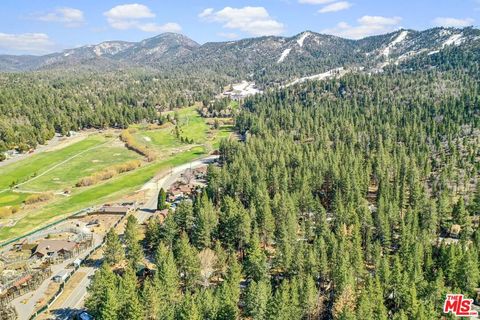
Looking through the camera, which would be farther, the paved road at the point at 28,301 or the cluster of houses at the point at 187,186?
the cluster of houses at the point at 187,186

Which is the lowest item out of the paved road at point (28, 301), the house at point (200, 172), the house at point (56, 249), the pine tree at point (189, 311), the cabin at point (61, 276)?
the paved road at point (28, 301)

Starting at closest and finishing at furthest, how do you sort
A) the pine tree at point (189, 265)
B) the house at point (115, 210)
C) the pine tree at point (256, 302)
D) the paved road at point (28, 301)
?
1. the pine tree at point (256, 302)
2. the paved road at point (28, 301)
3. the pine tree at point (189, 265)
4. the house at point (115, 210)

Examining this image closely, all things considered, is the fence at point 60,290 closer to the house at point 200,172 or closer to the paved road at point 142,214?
the paved road at point 142,214

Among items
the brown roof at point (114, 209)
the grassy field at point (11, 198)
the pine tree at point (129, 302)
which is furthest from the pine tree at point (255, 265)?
the grassy field at point (11, 198)

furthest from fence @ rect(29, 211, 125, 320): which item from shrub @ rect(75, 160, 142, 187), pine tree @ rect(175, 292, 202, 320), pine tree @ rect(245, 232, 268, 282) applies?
shrub @ rect(75, 160, 142, 187)

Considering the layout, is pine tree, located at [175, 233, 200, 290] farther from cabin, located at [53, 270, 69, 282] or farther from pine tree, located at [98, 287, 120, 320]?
cabin, located at [53, 270, 69, 282]

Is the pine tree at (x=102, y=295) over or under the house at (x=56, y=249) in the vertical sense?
over

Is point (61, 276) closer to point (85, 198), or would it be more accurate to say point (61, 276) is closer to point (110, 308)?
point (110, 308)
